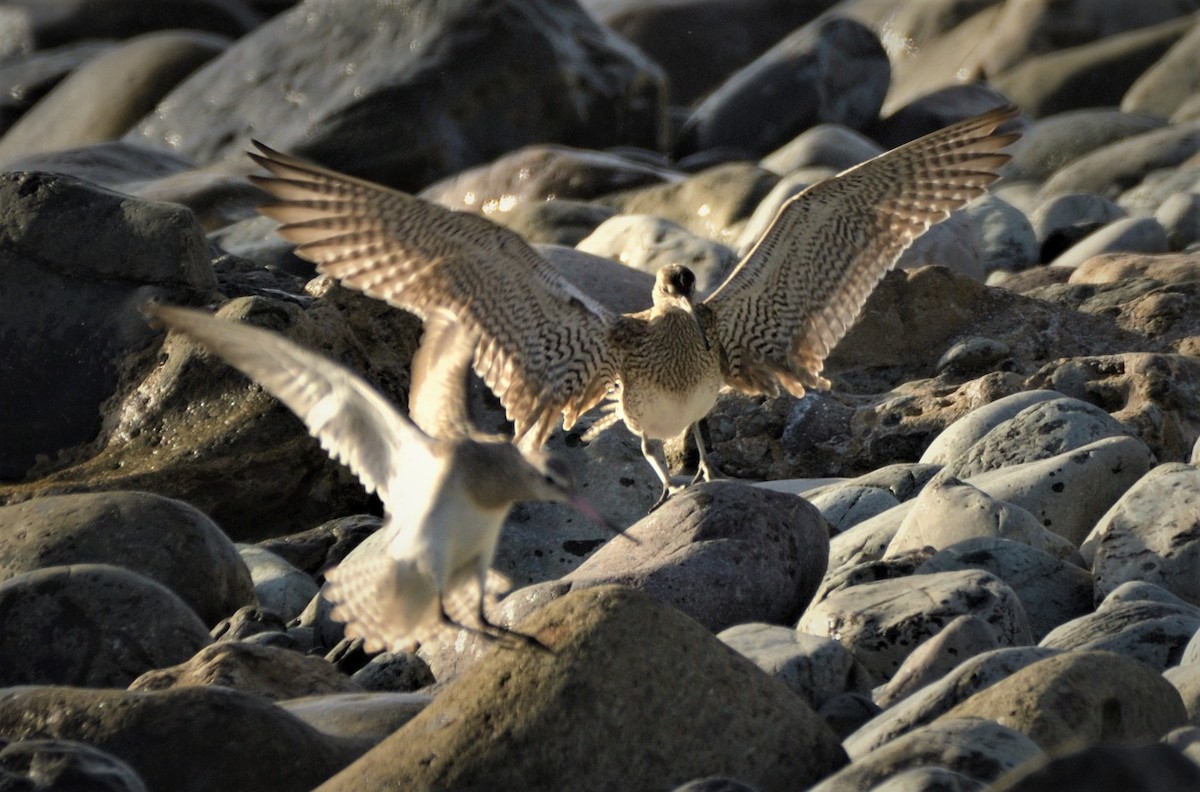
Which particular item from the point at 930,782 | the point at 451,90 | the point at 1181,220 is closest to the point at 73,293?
the point at 930,782

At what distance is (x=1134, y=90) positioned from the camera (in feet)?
81.4

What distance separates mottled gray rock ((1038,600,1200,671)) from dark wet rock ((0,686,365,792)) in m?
2.33

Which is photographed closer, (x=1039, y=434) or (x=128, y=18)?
(x=1039, y=434)

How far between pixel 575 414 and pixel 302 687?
2630 mm

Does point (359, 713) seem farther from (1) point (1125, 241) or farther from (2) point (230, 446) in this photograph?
(1) point (1125, 241)

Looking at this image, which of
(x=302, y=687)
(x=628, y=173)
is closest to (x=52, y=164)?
(x=628, y=173)

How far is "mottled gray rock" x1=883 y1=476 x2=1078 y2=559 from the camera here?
7086 mm

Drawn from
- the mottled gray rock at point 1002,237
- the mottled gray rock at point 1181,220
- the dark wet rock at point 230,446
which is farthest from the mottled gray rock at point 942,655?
the mottled gray rock at point 1181,220

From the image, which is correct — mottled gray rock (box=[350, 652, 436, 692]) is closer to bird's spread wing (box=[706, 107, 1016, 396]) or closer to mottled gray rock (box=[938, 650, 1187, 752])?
bird's spread wing (box=[706, 107, 1016, 396])

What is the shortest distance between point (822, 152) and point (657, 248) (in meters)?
6.71

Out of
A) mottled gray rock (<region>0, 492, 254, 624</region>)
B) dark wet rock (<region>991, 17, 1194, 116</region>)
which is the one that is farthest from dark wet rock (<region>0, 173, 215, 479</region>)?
dark wet rock (<region>991, 17, 1194, 116</region>)

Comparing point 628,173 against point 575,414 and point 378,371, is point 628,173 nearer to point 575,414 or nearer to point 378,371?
point 378,371

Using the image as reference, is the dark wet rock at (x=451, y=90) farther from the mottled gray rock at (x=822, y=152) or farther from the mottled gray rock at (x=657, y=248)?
the mottled gray rock at (x=657, y=248)

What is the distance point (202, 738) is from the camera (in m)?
5.24
